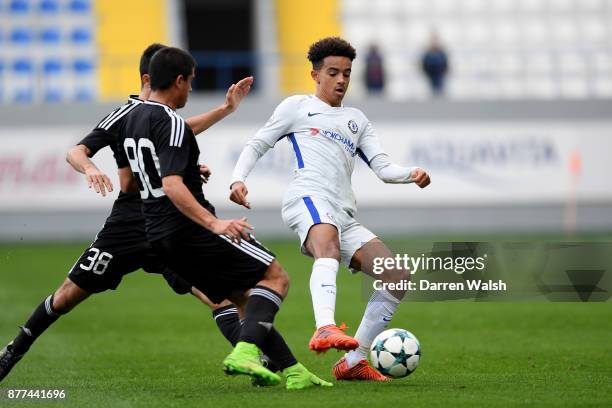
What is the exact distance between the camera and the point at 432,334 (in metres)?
11.0

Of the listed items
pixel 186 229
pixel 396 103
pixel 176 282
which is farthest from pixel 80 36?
pixel 186 229

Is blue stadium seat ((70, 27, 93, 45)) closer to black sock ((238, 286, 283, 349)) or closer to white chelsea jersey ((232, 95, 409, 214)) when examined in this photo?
white chelsea jersey ((232, 95, 409, 214))

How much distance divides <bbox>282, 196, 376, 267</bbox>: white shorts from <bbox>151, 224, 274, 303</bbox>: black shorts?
2.14ft

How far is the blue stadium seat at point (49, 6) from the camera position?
2741cm

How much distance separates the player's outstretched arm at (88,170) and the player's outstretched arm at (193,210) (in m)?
0.51

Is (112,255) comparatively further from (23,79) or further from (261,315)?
(23,79)

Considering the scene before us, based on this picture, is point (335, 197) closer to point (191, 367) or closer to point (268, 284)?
point (268, 284)

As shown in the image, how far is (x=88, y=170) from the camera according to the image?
7.16 metres

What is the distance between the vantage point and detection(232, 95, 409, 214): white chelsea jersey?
7.72 metres

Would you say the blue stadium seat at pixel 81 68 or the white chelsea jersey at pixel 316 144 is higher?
the white chelsea jersey at pixel 316 144

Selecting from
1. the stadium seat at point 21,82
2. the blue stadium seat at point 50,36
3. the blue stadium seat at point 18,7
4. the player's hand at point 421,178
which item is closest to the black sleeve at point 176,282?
the player's hand at point 421,178

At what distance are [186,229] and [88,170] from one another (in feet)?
2.64

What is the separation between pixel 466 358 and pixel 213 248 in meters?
3.03

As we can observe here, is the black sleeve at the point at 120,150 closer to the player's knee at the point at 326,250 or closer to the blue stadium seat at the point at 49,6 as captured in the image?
the player's knee at the point at 326,250
